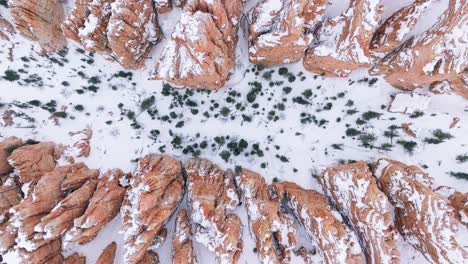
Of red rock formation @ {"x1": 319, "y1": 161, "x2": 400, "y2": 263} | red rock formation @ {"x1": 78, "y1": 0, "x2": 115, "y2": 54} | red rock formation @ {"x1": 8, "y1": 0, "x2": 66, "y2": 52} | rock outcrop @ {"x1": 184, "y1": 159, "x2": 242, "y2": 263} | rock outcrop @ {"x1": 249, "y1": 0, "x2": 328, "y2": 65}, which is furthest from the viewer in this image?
red rock formation @ {"x1": 8, "y1": 0, "x2": 66, "y2": 52}

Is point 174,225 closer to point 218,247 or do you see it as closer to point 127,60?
point 218,247

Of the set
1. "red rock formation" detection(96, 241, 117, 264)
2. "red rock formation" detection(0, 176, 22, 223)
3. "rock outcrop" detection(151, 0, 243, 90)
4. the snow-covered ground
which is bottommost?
"red rock formation" detection(96, 241, 117, 264)

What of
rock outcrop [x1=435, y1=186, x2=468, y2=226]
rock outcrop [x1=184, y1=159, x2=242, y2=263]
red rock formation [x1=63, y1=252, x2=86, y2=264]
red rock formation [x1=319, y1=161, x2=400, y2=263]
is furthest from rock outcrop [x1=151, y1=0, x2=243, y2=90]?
rock outcrop [x1=435, y1=186, x2=468, y2=226]

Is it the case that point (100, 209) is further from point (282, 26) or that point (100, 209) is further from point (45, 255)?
point (282, 26)

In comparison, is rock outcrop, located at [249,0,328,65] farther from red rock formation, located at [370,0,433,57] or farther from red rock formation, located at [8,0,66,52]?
red rock formation, located at [8,0,66,52]

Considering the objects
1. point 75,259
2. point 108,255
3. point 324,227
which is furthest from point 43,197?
point 324,227

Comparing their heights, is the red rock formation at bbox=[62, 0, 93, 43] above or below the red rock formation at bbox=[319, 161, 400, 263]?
above

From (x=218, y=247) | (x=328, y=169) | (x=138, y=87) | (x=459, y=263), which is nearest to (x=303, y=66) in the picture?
(x=328, y=169)
